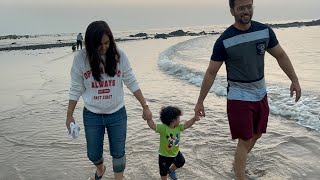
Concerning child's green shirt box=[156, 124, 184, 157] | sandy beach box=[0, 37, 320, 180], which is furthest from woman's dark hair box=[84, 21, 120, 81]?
sandy beach box=[0, 37, 320, 180]

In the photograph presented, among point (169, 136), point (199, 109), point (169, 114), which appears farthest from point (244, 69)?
point (169, 136)

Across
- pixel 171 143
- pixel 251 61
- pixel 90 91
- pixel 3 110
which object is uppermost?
pixel 251 61

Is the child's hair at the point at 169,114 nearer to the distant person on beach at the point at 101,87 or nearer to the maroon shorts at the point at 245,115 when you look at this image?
the distant person on beach at the point at 101,87

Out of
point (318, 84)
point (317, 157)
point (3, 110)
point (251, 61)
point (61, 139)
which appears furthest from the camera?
point (318, 84)

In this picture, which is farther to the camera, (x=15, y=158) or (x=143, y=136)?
(x=143, y=136)

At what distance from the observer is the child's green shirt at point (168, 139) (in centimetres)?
440

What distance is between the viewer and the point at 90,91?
4.02 m

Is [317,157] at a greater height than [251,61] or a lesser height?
lesser

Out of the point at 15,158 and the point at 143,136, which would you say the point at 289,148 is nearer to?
the point at 143,136

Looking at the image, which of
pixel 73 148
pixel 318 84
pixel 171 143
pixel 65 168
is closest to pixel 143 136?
pixel 73 148

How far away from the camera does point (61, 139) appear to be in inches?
264

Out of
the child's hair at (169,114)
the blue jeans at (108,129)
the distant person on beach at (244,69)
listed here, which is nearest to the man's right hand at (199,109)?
the distant person on beach at (244,69)

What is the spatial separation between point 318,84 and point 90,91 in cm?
894

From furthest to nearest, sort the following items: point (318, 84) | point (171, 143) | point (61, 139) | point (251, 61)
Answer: point (318, 84) < point (61, 139) < point (171, 143) < point (251, 61)
